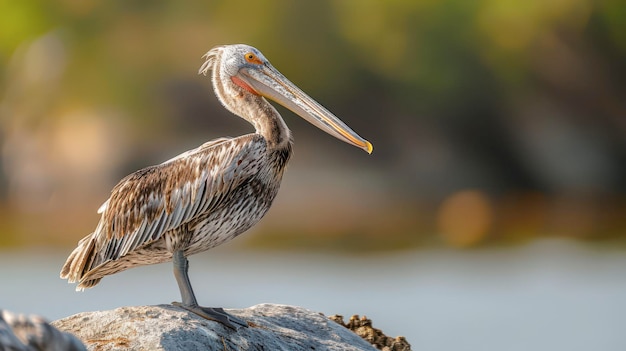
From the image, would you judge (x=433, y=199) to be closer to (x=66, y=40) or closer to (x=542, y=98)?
(x=542, y=98)

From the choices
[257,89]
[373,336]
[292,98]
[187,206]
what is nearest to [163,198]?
[187,206]

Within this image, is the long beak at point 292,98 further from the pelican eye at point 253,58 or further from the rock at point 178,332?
the rock at point 178,332

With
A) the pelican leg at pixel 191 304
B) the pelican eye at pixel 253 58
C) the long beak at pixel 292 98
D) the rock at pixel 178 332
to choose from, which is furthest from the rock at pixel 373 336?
the pelican eye at pixel 253 58

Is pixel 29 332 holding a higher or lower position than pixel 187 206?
lower

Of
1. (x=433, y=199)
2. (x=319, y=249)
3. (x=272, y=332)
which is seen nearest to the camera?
(x=272, y=332)

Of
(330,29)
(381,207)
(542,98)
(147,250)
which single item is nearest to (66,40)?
(330,29)

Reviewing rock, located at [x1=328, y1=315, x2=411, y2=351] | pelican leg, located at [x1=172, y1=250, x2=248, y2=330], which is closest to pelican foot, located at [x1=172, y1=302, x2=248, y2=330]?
pelican leg, located at [x1=172, y1=250, x2=248, y2=330]

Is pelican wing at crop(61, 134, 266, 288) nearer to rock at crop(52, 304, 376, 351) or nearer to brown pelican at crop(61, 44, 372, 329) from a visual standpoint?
brown pelican at crop(61, 44, 372, 329)

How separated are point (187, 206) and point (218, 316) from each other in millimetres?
580

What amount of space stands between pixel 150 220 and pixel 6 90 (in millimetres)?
13864

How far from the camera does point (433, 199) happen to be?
16750 millimetres

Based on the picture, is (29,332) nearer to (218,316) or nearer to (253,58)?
(218,316)

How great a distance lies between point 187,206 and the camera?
16.2ft

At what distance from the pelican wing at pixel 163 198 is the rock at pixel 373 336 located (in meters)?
1.09
